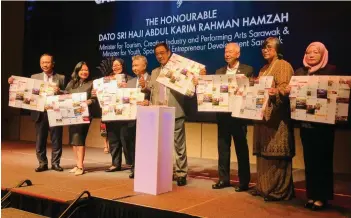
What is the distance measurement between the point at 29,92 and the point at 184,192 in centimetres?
217

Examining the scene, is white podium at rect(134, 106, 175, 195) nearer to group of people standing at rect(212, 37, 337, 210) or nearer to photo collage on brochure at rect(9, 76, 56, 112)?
group of people standing at rect(212, 37, 337, 210)

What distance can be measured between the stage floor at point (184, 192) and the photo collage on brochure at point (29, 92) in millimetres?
776

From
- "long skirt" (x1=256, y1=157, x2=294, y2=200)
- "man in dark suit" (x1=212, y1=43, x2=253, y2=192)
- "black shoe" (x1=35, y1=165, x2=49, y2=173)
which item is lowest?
"black shoe" (x1=35, y1=165, x2=49, y2=173)

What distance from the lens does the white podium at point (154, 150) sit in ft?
10.4

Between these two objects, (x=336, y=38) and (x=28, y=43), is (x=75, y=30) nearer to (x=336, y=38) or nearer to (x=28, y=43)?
(x=28, y=43)

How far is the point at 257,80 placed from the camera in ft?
9.90

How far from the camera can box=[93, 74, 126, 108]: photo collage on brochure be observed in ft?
13.0

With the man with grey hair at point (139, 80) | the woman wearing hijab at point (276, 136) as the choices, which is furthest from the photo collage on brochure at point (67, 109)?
the woman wearing hijab at point (276, 136)

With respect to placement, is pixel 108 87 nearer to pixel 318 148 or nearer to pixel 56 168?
pixel 56 168

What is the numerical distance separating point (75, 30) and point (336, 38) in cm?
479

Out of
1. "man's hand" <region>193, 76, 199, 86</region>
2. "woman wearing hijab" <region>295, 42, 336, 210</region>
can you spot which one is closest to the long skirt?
"woman wearing hijab" <region>295, 42, 336, 210</region>

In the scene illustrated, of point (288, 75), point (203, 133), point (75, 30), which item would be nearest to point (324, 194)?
point (288, 75)

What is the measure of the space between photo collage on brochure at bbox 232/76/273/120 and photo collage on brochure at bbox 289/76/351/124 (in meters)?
0.22

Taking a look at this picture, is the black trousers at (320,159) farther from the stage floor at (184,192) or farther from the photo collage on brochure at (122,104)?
the photo collage on brochure at (122,104)
